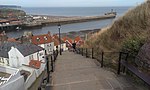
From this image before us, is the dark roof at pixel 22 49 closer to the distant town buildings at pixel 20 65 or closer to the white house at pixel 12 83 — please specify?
the distant town buildings at pixel 20 65

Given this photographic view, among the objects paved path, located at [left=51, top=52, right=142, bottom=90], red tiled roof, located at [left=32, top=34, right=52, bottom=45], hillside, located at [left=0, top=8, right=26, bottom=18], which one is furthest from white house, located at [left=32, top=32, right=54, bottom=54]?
hillside, located at [left=0, top=8, right=26, bottom=18]

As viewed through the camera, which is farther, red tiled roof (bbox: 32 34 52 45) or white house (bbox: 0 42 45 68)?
red tiled roof (bbox: 32 34 52 45)

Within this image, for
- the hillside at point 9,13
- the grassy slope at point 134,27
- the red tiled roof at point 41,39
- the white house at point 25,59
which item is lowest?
the white house at point 25,59

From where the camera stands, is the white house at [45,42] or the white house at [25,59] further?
the white house at [45,42]

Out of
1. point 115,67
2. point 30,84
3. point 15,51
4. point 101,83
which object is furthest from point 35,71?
point 101,83

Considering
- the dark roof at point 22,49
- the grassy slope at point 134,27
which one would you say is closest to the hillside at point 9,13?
the dark roof at point 22,49

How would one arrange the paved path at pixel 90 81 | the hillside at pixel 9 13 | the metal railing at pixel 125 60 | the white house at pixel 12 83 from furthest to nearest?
the hillside at pixel 9 13 → the white house at pixel 12 83 → the paved path at pixel 90 81 → the metal railing at pixel 125 60

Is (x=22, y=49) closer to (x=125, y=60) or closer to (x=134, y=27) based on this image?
(x=134, y=27)

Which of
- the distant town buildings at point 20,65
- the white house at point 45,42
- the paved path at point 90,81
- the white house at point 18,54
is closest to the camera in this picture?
the paved path at point 90,81

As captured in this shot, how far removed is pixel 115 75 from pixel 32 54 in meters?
21.7

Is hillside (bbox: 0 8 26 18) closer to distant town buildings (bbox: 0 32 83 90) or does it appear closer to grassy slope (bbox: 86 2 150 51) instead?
distant town buildings (bbox: 0 32 83 90)

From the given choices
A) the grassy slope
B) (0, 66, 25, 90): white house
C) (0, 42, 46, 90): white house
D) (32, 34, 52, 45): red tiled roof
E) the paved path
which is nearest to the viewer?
the paved path

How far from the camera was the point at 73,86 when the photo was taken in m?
5.56

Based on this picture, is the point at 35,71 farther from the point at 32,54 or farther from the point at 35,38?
A: the point at 35,38
